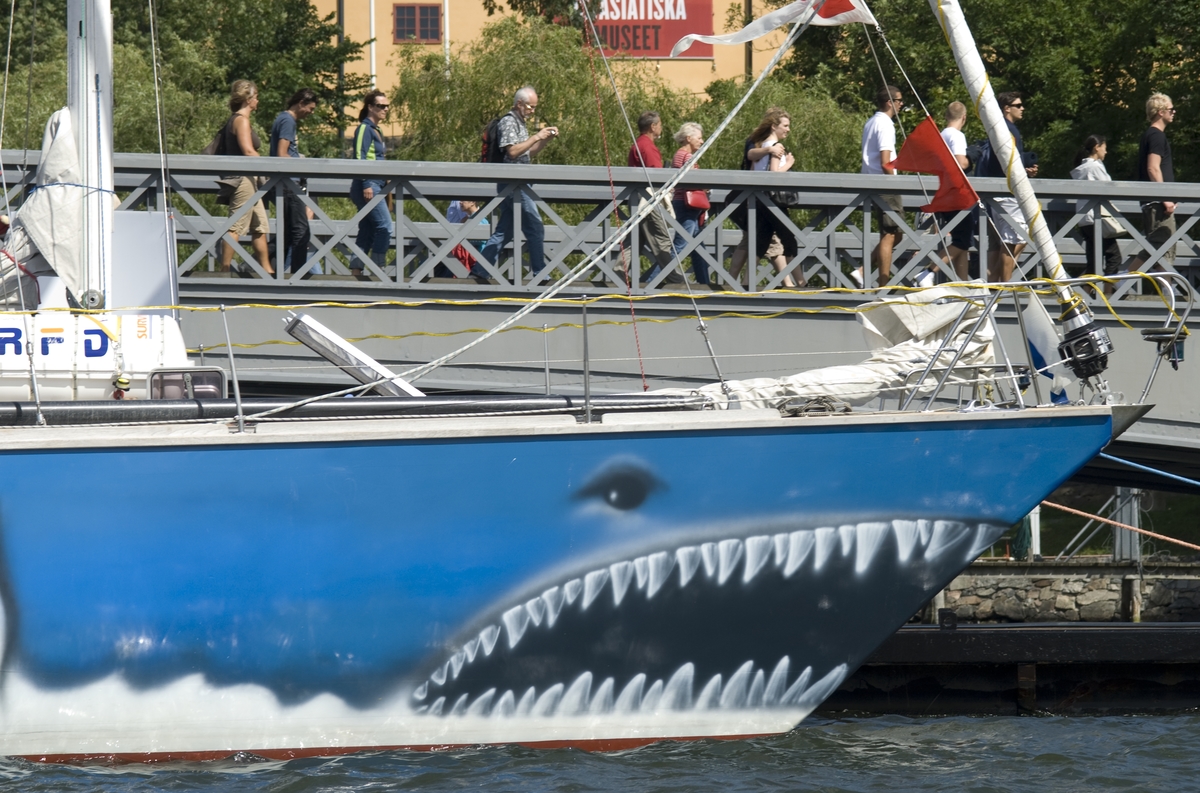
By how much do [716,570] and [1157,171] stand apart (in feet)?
18.8

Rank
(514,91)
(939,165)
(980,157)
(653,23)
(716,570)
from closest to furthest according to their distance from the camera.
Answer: (716,570) → (939,165) → (980,157) → (514,91) → (653,23)

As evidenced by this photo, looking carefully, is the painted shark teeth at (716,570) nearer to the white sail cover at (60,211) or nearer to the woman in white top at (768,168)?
the white sail cover at (60,211)

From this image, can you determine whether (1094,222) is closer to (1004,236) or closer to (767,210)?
(1004,236)

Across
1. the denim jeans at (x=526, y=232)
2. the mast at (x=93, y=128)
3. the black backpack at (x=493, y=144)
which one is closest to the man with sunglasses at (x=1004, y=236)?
the denim jeans at (x=526, y=232)

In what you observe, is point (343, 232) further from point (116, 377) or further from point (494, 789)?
point (494, 789)

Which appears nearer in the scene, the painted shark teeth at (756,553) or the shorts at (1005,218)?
the painted shark teeth at (756,553)

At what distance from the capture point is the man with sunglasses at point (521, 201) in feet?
34.7

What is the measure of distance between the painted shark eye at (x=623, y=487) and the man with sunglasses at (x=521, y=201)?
12.2 feet

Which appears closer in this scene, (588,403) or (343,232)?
(588,403)

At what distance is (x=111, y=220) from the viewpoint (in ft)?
28.1

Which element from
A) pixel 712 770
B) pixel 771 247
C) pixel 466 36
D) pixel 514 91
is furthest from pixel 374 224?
pixel 466 36

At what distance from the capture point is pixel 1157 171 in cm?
1094

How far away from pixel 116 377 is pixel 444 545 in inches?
94.8

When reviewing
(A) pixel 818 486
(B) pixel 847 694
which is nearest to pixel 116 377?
(A) pixel 818 486
